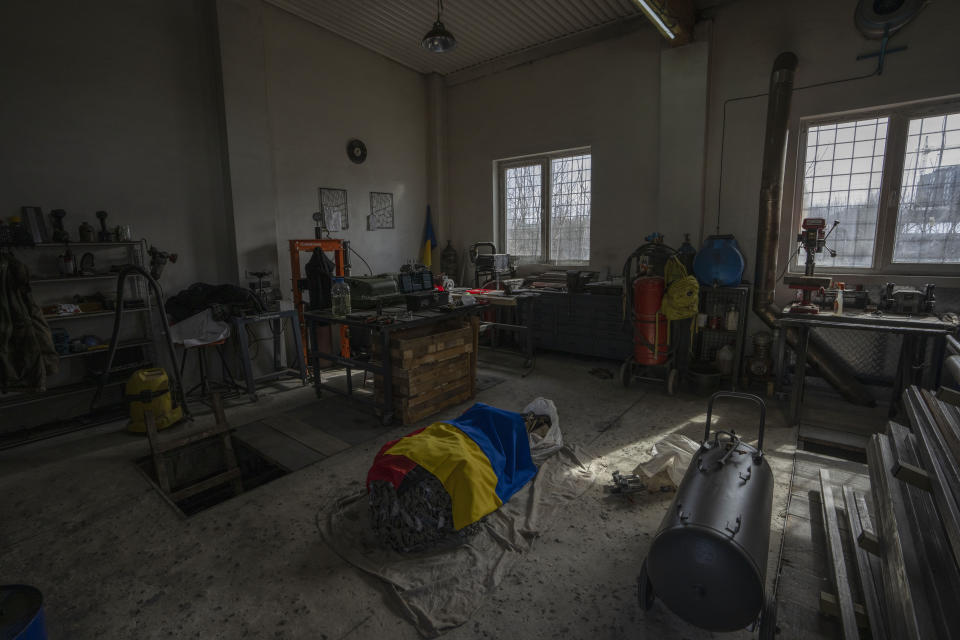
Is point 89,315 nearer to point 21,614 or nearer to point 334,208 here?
point 334,208

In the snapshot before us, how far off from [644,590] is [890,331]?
2.87 metres

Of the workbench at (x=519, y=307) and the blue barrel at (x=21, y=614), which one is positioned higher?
the workbench at (x=519, y=307)

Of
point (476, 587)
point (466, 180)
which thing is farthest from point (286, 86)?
point (476, 587)

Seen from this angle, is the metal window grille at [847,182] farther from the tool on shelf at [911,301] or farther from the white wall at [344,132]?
the white wall at [344,132]

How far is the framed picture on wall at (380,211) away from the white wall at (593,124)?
4.14 feet

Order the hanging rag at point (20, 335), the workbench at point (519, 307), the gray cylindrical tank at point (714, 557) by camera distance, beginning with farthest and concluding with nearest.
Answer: the workbench at point (519, 307)
the hanging rag at point (20, 335)
the gray cylindrical tank at point (714, 557)

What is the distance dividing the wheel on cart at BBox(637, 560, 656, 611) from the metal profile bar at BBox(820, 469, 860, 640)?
67 centimetres

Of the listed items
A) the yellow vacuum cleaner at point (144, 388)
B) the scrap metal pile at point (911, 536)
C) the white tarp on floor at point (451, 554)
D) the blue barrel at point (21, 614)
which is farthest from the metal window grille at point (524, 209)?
the blue barrel at point (21, 614)

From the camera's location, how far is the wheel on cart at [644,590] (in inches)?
73.7

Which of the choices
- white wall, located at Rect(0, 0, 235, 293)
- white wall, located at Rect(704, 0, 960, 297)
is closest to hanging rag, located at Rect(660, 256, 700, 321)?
white wall, located at Rect(704, 0, 960, 297)

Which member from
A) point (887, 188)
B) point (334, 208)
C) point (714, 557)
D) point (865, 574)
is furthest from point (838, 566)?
point (334, 208)

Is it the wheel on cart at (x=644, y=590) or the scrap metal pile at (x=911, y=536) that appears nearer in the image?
the scrap metal pile at (x=911, y=536)

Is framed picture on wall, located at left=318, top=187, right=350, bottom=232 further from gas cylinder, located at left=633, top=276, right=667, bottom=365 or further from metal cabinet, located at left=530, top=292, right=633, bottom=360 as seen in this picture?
gas cylinder, located at left=633, top=276, right=667, bottom=365

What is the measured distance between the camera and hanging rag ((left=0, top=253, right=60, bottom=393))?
308 centimetres
